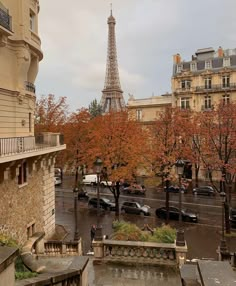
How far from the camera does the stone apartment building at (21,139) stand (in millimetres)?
16000

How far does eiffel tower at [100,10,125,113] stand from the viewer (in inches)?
3718

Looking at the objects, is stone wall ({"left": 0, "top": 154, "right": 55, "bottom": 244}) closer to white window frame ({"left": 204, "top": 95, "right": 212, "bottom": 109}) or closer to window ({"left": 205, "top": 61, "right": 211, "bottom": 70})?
white window frame ({"left": 204, "top": 95, "right": 212, "bottom": 109})

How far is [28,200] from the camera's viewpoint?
1892cm

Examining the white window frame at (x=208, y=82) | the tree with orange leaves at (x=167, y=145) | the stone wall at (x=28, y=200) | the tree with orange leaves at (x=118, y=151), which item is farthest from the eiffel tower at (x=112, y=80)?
the stone wall at (x=28, y=200)

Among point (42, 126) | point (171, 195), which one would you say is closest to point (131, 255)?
point (171, 195)

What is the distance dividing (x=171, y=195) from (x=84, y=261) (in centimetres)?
3419

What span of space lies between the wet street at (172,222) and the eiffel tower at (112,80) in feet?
184

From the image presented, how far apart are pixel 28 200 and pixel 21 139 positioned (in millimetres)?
4148

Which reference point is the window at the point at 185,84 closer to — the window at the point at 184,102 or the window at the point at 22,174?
the window at the point at 184,102

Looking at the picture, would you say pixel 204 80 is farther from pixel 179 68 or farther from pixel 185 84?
pixel 179 68

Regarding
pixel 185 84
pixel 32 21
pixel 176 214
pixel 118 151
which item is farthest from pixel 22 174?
pixel 185 84

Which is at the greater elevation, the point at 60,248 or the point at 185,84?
the point at 185,84

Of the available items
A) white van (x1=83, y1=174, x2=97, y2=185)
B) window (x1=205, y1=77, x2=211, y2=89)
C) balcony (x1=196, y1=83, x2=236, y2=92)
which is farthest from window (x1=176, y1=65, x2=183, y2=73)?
white van (x1=83, y1=174, x2=97, y2=185)

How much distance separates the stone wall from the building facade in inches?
1385
